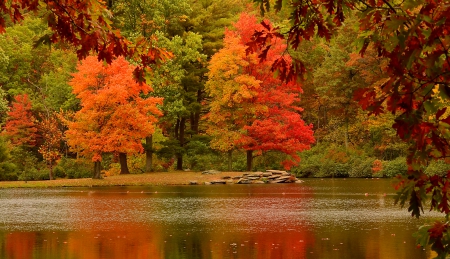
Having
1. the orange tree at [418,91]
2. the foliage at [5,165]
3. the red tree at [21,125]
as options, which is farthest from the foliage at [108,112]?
the orange tree at [418,91]

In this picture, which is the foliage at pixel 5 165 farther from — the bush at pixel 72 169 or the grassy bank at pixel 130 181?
the bush at pixel 72 169

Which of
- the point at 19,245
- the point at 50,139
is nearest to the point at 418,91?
the point at 19,245

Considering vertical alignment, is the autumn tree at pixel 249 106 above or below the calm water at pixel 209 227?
above

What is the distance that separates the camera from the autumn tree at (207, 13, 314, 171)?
42.6 m

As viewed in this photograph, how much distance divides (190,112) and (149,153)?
3599mm

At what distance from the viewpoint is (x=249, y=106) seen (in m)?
43.6

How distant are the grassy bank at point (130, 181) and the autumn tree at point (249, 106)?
2.98 metres

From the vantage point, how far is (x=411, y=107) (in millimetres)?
4359

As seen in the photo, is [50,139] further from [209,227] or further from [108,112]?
[209,227]

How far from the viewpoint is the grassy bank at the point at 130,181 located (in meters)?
39.3

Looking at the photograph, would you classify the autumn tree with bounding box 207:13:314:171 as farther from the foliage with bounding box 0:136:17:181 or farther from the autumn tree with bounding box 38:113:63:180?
the foliage with bounding box 0:136:17:181

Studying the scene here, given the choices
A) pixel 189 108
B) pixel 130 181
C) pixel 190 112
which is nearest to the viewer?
pixel 130 181

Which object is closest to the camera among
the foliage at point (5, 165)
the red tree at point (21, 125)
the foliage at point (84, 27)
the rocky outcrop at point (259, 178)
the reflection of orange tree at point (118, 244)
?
the foliage at point (84, 27)

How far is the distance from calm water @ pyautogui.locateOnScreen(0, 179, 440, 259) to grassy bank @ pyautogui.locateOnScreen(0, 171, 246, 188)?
10.3 m
